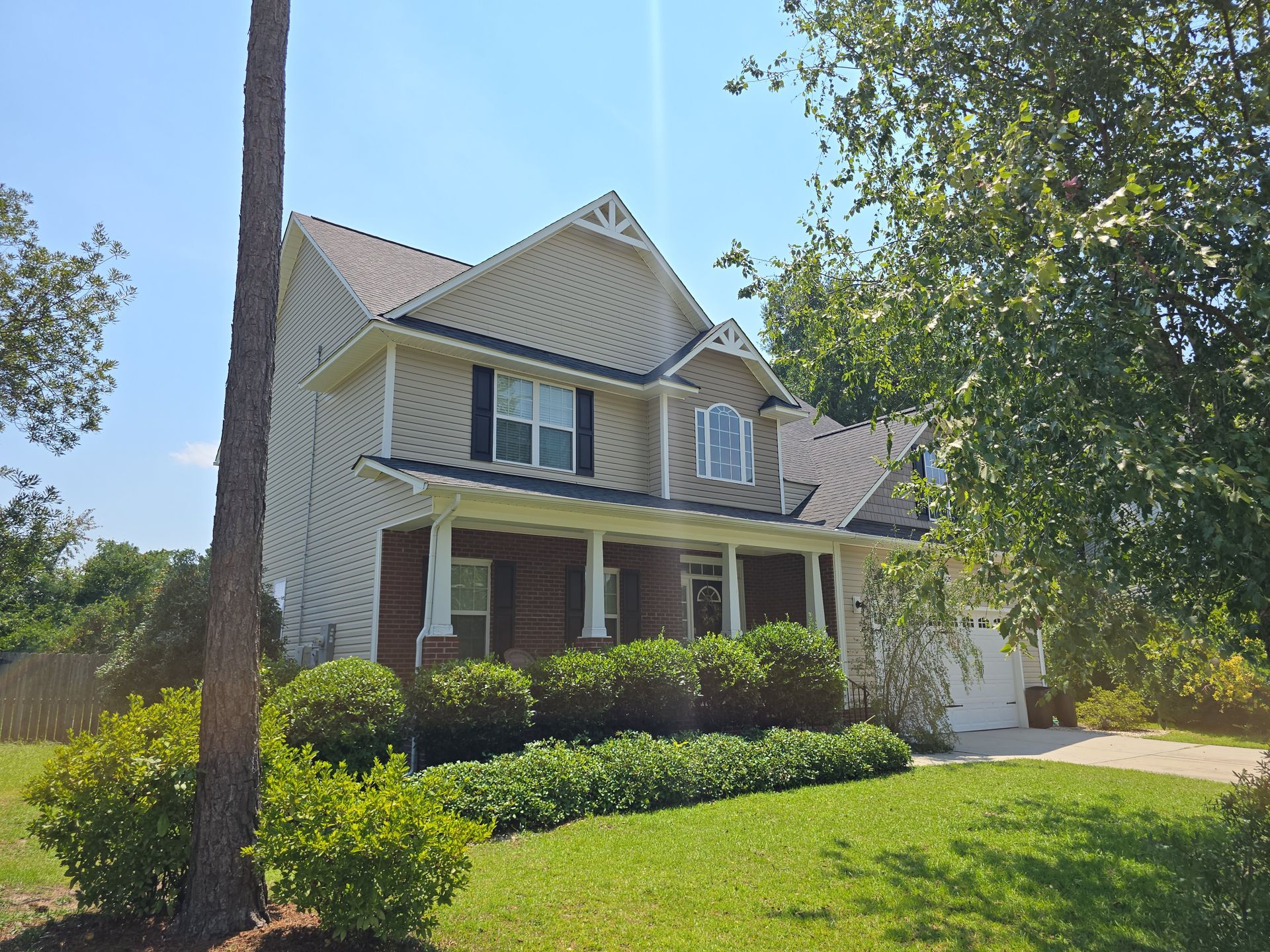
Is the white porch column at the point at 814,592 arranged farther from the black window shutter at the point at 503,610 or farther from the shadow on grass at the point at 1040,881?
the shadow on grass at the point at 1040,881

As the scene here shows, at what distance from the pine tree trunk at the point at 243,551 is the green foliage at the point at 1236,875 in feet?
17.8

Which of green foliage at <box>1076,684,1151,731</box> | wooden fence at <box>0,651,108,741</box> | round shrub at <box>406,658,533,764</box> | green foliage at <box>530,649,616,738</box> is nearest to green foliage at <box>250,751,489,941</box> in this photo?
round shrub at <box>406,658,533,764</box>

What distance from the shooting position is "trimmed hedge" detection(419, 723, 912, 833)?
7867 mm

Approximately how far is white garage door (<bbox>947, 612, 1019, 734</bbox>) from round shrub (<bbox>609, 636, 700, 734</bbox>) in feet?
25.3

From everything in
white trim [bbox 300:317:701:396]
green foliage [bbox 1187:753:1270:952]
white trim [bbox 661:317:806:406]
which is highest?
white trim [bbox 661:317:806:406]

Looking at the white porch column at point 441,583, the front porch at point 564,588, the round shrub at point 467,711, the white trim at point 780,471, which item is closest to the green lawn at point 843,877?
the round shrub at point 467,711

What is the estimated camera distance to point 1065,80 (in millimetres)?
6895

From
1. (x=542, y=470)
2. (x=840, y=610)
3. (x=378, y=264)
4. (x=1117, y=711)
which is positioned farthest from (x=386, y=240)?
(x=1117, y=711)

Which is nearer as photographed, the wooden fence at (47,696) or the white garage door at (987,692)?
the wooden fence at (47,696)

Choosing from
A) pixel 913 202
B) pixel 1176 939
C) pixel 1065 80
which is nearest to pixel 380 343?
pixel 913 202

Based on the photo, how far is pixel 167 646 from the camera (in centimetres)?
1269

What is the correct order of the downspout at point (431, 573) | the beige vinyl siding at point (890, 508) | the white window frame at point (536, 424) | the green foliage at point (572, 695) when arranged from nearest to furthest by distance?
1. the green foliage at point (572, 695)
2. the downspout at point (431, 573)
3. the white window frame at point (536, 424)
4. the beige vinyl siding at point (890, 508)

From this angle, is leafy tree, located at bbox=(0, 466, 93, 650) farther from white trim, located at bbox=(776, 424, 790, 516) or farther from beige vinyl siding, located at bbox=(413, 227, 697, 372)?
white trim, located at bbox=(776, 424, 790, 516)

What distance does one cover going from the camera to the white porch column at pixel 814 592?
602 inches
